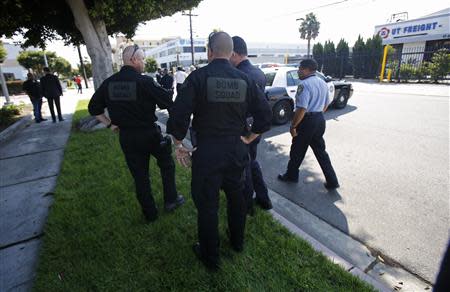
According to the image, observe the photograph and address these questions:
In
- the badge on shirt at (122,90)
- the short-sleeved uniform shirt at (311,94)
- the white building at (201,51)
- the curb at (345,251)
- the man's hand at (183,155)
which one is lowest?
the curb at (345,251)

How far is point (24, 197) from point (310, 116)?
4.48 m

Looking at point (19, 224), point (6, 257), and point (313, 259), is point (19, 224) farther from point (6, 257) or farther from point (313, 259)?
point (313, 259)

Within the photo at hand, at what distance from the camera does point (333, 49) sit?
2564 cm

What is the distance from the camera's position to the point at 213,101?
6.66 feet

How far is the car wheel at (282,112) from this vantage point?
7.71m

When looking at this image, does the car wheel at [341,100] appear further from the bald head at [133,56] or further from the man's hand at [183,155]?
the man's hand at [183,155]

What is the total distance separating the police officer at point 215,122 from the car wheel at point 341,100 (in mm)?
8230

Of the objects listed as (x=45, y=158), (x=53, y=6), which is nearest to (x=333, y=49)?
(x=53, y=6)

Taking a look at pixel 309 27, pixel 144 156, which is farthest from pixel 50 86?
pixel 309 27

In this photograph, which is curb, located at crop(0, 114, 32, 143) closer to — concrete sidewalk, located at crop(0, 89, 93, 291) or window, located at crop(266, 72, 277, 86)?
concrete sidewalk, located at crop(0, 89, 93, 291)

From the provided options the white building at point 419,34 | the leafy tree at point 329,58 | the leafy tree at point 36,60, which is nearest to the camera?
the white building at point 419,34

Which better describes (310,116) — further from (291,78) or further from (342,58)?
(342,58)

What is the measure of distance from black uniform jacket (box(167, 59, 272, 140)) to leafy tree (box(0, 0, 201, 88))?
626 centimetres

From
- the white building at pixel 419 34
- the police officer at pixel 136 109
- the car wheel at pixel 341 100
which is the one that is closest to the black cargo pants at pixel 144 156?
the police officer at pixel 136 109
